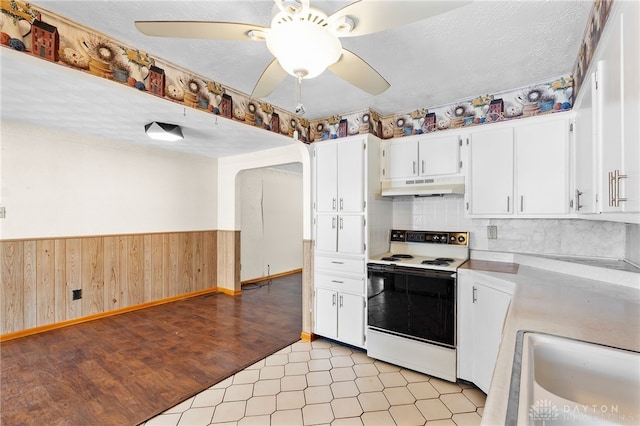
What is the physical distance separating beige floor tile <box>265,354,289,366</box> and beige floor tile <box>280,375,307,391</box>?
A: 0.26 m

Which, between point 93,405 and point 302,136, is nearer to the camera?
point 93,405

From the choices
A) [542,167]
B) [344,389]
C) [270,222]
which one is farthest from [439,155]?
[270,222]

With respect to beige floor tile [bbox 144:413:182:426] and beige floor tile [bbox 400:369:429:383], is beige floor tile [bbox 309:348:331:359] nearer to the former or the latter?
beige floor tile [bbox 400:369:429:383]

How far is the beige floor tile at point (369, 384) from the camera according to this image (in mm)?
2286

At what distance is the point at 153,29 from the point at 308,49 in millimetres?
643

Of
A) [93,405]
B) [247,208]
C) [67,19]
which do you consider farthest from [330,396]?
[247,208]

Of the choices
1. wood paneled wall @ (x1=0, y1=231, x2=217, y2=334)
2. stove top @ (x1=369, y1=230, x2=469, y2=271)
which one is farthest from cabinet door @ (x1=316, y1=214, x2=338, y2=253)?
wood paneled wall @ (x1=0, y1=231, x2=217, y2=334)

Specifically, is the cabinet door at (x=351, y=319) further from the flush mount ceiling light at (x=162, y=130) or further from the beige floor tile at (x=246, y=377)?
the flush mount ceiling light at (x=162, y=130)

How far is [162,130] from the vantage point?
306 centimetres

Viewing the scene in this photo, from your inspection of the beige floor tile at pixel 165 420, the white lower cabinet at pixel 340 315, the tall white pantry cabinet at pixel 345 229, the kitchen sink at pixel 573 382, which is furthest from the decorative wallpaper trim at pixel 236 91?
the beige floor tile at pixel 165 420

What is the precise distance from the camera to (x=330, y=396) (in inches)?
86.0

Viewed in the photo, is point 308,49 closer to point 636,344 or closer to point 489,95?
point 636,344

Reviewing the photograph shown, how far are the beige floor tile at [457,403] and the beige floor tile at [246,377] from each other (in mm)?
1476

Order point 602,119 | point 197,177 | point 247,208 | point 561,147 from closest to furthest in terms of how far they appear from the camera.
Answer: point 602,119, point 561,147, point 197,177, point 247,208
